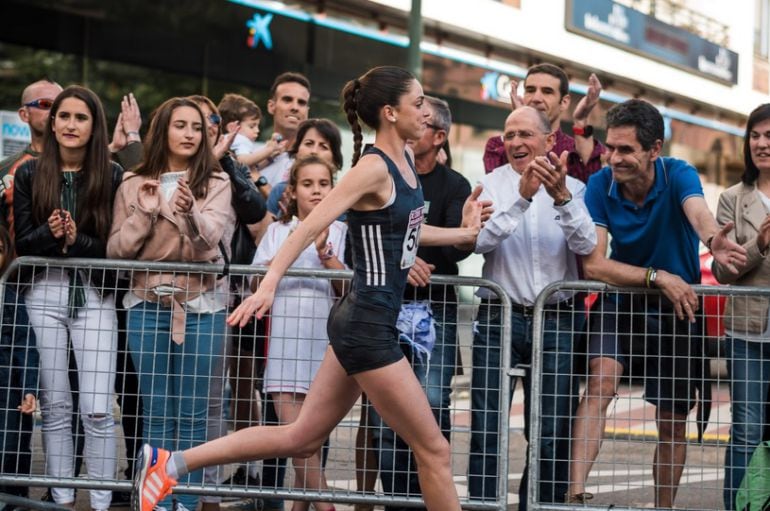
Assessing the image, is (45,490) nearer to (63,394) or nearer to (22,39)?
(63,394)

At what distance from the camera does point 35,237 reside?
6.40 m

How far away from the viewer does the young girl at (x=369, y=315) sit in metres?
5.18

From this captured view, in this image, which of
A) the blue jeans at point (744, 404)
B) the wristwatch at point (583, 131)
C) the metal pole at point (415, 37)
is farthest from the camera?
the metal pole at point (415, 37)

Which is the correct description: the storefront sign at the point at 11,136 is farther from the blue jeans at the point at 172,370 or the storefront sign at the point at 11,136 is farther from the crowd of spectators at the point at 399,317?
the blue jeans at the point at 172,370

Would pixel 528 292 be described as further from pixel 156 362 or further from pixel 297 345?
pixel 156 362

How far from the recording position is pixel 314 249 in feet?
22.5

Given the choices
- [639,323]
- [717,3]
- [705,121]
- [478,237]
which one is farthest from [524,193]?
[717,3]

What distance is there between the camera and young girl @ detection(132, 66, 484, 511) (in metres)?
5.18

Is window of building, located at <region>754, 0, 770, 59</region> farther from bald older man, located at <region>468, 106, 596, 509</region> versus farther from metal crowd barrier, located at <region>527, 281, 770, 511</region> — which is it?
metal crowd barrier, located at <region>527, 281, 770, 511</region>

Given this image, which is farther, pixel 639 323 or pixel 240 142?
pixel 240 142

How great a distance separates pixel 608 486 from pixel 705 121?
23.4 metres

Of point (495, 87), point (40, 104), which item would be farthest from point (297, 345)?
point (495, 87)

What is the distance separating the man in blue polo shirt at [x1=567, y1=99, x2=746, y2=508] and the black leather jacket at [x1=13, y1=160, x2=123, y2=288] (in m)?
2.52

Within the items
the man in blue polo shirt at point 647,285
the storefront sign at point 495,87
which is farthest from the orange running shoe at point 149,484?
the storefront sign at point 495,87
